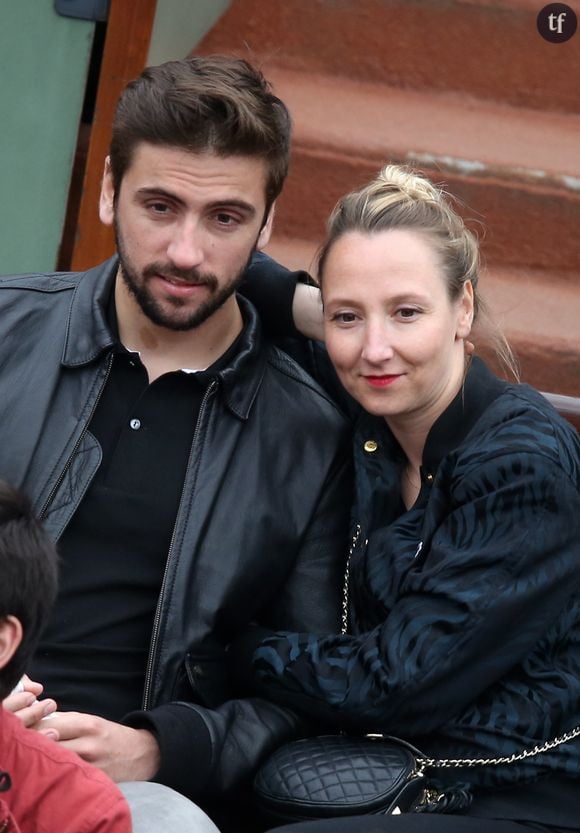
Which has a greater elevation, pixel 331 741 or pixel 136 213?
pixel 136 213

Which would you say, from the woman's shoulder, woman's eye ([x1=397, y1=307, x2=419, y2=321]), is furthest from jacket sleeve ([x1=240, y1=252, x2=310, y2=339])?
the woman's shoulder

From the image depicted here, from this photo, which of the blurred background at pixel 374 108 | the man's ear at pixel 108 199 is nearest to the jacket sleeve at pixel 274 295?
the man's ear at pixel 108 199

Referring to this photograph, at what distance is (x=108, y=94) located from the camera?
12.8 ft

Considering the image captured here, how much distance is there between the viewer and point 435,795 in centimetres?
244

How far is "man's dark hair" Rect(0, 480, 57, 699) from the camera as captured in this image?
2025 mm

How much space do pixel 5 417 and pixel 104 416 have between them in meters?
0.18

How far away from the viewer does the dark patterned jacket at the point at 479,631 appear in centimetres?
241

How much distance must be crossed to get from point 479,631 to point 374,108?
180 centimetres

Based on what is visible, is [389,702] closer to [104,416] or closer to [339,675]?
[339,675]

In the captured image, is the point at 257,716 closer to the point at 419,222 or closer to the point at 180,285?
the point at 180,285

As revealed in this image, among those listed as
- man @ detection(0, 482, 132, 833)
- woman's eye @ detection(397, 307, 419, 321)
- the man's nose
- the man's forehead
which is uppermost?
the man's forehead

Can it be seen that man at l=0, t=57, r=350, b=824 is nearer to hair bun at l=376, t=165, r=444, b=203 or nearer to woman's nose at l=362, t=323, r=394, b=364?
hair bun at l=376, t=165, r=444, b=203

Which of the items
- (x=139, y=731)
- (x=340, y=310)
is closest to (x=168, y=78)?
(x=340, y=310)

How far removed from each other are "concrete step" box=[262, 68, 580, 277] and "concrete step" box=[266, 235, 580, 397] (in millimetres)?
49
